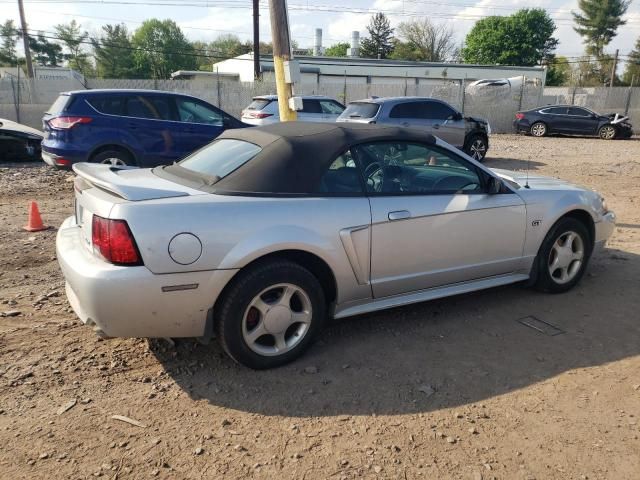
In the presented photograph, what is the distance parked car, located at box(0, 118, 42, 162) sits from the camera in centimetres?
1183

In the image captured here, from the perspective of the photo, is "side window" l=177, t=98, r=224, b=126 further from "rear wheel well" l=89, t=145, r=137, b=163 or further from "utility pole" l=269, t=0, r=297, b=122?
"utility pole" l=269, t=0, r=297, b=122

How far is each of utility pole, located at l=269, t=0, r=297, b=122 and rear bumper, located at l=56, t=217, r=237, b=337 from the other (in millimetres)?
4099

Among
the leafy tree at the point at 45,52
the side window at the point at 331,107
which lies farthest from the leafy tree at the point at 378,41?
the side window at the point at 331,107

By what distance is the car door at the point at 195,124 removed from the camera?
30.7 ft

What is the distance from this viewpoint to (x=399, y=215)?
3684 millimetres

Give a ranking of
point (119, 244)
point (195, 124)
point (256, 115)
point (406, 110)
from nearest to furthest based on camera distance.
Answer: point (119, 244) → point (195, 124) → point (406, 110) → point (256, 115)

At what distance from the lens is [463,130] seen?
13.3m

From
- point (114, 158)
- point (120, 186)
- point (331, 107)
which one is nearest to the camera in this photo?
point (120, 186)

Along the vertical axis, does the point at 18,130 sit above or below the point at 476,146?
above

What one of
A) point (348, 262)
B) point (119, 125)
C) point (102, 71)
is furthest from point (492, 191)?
point (102, 71)

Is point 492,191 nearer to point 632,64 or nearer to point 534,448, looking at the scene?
point 534,448

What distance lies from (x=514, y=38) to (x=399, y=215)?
76462mm

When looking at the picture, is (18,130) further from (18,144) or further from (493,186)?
(493,186)

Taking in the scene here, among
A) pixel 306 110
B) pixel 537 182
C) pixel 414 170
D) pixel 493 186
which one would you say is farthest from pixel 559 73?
pixel 414 170
